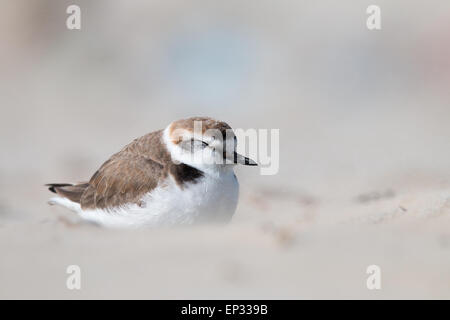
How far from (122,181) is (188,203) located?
745mm

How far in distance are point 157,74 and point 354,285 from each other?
10.9 m

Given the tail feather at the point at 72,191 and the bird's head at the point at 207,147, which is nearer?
the bird's head at the point at 207,147

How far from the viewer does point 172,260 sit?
448 centimetres

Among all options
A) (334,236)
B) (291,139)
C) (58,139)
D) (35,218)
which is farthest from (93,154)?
(334,236)

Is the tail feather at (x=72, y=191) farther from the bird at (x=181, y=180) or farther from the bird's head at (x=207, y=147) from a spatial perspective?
the bird's head at (x=207, y=147)

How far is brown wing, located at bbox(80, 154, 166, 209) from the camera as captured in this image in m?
5.13

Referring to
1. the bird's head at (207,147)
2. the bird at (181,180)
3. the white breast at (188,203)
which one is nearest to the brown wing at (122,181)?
the bird at (181,180)

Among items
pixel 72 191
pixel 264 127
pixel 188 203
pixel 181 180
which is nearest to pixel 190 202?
pixel 188 203

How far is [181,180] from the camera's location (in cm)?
497

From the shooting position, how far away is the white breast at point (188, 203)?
16.1 ft

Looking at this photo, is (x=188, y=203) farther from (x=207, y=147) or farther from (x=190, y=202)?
(x=207, y=147)

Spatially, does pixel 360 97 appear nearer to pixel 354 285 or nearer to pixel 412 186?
pixel 412 186

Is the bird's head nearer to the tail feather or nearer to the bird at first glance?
the bird

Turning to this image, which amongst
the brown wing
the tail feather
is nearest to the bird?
the brown wing
